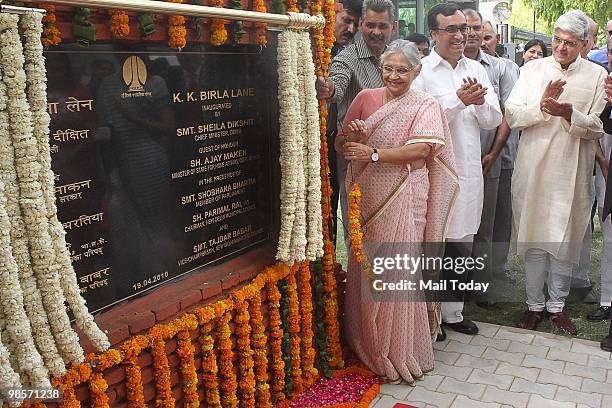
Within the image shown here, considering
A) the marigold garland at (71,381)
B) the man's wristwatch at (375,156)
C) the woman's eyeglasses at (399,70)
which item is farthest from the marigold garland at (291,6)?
the marigold garland at (71,381)

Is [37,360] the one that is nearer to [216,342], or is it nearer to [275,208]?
[216,342]

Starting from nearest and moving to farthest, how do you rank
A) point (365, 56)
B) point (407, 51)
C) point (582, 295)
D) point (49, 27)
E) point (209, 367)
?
1. point (49, 27)
2. point (209, 367)
3. point (407, 51)
4. point (365, 56)
5. point (582, 295)

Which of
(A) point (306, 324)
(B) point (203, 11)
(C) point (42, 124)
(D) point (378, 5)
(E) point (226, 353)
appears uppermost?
(D) point (378, 5)

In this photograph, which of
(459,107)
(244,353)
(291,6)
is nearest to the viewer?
(244,353)

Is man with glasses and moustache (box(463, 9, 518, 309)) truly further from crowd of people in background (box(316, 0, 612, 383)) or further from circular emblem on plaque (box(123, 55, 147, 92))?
circular emblem on plaque (box(123, 55, 147, 92))

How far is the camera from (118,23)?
95.0 inches

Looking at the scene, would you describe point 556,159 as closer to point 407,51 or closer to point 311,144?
point 407,51

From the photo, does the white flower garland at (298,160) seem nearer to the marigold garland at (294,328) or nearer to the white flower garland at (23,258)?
the marigold garland at (294,328)

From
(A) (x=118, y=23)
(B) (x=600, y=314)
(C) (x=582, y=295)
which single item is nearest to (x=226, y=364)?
(A) (x=118, y=23)

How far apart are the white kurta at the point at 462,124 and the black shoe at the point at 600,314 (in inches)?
51.0

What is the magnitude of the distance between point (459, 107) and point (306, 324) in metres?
1.76

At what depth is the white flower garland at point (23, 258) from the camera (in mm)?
1947

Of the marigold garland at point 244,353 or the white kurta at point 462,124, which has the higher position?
the white kurta at point 462,124

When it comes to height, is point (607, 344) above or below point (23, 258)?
below
